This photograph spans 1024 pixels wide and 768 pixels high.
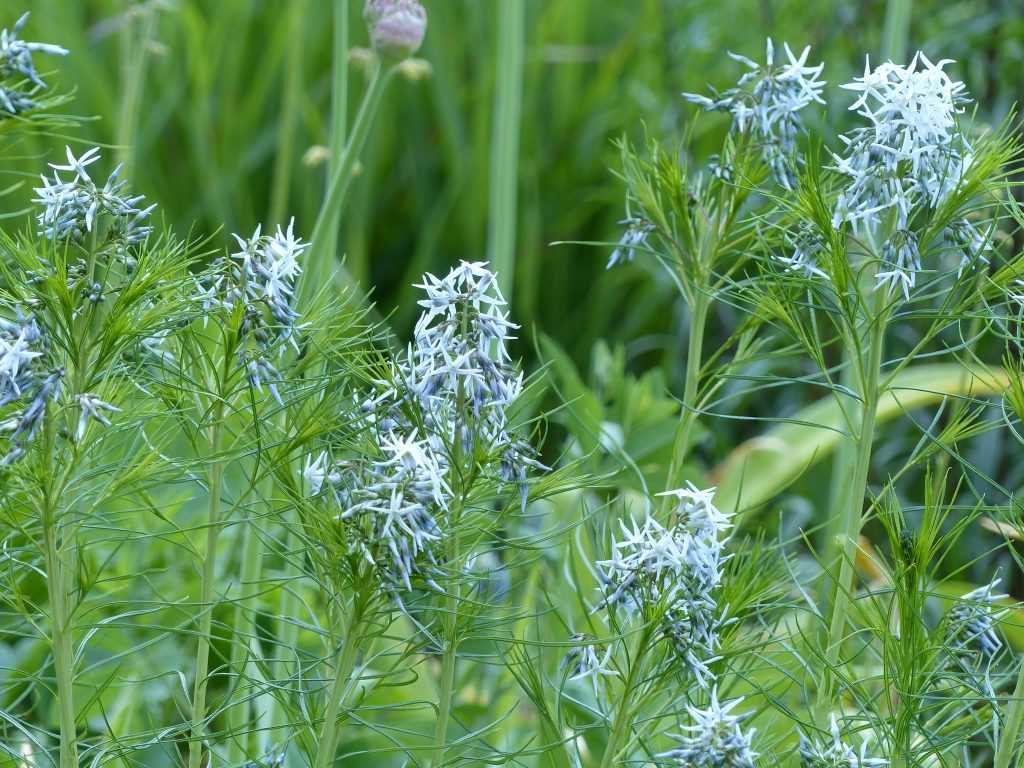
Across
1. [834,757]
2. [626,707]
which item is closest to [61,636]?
[626,707]

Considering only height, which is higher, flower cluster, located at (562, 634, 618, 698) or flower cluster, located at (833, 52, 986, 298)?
flower cluster, located at (833, 52, 986, 298)

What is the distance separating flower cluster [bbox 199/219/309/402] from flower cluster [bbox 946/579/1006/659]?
1.50 ft

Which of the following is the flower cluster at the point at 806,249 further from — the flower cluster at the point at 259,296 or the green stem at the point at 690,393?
the flower cluster at the point at 259,296

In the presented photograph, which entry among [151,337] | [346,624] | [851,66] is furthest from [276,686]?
[851,66]

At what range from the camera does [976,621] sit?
2.82ft

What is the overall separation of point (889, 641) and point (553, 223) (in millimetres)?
2603

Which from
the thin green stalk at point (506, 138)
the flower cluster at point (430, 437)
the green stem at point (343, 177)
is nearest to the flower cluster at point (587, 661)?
the flower cluster at point (430, 437)

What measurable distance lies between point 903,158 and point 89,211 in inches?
18.7

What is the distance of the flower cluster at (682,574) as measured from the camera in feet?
2.48

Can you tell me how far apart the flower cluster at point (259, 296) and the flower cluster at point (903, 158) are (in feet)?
1.13

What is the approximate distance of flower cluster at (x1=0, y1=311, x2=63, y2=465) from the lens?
2.23ft

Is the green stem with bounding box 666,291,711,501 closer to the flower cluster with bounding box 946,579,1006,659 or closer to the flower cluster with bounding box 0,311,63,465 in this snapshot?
the flower cluster with bounding box 946,579,1006,659

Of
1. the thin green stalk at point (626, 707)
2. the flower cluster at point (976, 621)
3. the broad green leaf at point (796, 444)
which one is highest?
the flower cluster at point (976, 621)

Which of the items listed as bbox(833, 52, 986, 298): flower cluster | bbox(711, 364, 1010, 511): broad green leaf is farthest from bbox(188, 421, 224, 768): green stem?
bbox(711, 364, 1010, 511): broad green leaf
